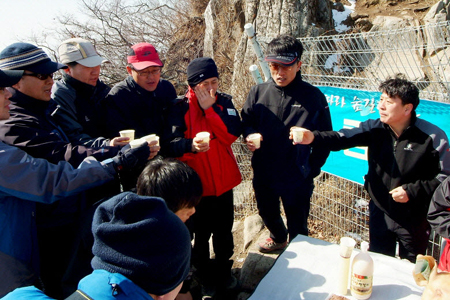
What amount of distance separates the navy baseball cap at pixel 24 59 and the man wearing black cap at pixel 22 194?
0.74ft

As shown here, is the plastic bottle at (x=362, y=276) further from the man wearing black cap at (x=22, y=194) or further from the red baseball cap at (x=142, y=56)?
the red baseball cap at (x=142, y=56)

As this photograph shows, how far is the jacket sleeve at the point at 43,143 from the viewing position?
200cm

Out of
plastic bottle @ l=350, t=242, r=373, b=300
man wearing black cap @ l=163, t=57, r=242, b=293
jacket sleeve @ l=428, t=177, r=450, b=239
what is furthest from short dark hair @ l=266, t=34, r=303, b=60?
plastic bottle @ l=350, t=242, r=373, b=300

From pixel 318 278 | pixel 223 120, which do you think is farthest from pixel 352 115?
pixel 318 278

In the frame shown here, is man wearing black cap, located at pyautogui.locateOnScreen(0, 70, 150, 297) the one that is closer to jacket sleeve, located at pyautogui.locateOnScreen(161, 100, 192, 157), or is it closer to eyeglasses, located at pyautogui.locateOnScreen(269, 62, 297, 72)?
jacket sleeve, located at pyautogui.locateOnScreen(161, 100, 192, 157)

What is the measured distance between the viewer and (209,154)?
2865mm

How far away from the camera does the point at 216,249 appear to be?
9.91ft

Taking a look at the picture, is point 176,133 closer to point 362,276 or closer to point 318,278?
point 318,278

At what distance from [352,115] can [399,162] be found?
1090 millimetres

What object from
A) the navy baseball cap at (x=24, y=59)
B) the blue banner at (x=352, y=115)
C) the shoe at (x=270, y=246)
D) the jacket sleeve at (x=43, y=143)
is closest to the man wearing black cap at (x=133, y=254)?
the jacket sleeve at (x=43, y=143)

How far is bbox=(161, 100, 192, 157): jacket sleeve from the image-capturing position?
2.68m

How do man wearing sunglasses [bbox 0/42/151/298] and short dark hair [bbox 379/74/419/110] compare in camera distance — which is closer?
man wearing sunglasses [bbox 0/42/151/298]

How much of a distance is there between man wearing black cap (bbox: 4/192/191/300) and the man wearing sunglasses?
115 cm

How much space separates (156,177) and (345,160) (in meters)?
2.57
